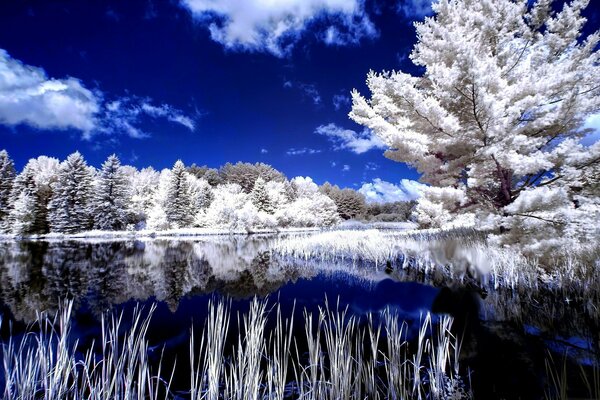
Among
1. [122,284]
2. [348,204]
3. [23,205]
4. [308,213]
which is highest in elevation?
[348,204]

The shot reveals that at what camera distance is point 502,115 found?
232 inches

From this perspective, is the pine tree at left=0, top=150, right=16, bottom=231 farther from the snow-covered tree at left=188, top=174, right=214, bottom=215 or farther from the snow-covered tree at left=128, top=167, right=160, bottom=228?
the snow-covered tree at left=188, top=174, right=214, bottom=215

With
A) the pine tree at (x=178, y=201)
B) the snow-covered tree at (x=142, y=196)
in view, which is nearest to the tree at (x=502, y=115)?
the pine tree at (x=178, y=201)

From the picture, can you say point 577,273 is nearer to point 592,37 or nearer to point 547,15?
point 592,37

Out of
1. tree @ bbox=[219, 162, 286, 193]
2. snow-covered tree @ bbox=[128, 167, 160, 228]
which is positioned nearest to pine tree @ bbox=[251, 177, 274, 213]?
tree @ bbox=[219, 162, 286, 193]

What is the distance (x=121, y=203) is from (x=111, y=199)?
1.22 meters

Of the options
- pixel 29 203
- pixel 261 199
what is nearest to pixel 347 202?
pixel 261 199

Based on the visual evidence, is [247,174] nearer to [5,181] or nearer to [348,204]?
[348,204]

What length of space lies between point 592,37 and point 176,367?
11570 mm

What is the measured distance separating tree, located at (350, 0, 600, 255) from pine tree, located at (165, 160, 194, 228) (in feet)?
124

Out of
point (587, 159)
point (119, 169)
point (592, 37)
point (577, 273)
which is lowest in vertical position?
point (577, 273)

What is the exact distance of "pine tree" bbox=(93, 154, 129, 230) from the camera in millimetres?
35375

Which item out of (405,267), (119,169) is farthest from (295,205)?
(405,267)

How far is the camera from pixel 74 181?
3512cm
